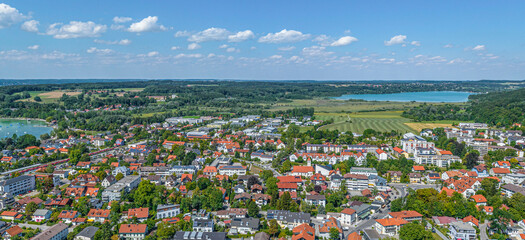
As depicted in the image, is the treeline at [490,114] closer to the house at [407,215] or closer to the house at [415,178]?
the house at [415,178]

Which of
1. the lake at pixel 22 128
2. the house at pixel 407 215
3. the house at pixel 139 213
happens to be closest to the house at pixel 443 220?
the house at pixel 407 215

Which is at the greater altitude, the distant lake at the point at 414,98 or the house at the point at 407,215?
the distant lake at the point at 414,98

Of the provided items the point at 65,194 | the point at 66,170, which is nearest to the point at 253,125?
the point at 66,170

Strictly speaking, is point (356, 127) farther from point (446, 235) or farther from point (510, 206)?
point (446, 235)

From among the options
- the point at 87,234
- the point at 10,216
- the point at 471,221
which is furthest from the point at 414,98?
the point at 10,216

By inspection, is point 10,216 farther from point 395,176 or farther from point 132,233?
point 395,176

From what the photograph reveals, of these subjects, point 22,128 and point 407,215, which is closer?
point 407,215

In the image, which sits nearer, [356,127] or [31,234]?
[31,234]
